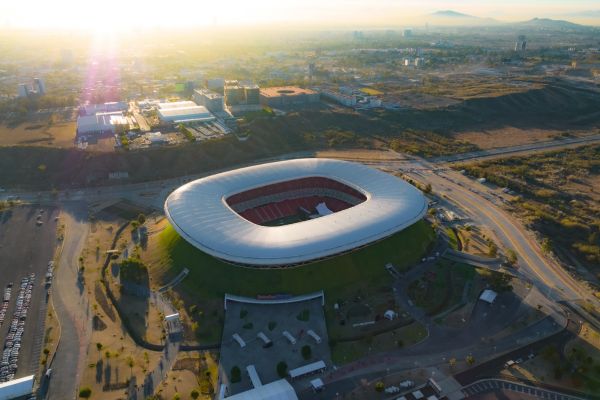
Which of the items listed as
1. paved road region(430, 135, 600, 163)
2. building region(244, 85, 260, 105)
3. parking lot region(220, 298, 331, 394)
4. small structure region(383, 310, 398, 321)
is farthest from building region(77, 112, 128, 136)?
small structure region(383, 310, 398, 321)

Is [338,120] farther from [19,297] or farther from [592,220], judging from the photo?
[19,297]

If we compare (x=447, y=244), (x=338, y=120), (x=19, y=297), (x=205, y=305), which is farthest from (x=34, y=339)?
(x=338, y=120)

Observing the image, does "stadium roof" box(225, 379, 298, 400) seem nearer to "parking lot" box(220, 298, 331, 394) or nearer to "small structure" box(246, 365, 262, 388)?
"small structure" box(246, 365, 262, 388)

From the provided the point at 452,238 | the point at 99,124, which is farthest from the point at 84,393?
the point at 99,124

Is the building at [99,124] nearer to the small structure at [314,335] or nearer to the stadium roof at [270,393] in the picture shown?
the small structure at [314,335]

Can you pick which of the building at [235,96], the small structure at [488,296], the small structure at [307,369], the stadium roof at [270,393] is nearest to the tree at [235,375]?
the stadium roof at [270,393]

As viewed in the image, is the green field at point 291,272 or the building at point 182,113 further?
the building at point 182,113
